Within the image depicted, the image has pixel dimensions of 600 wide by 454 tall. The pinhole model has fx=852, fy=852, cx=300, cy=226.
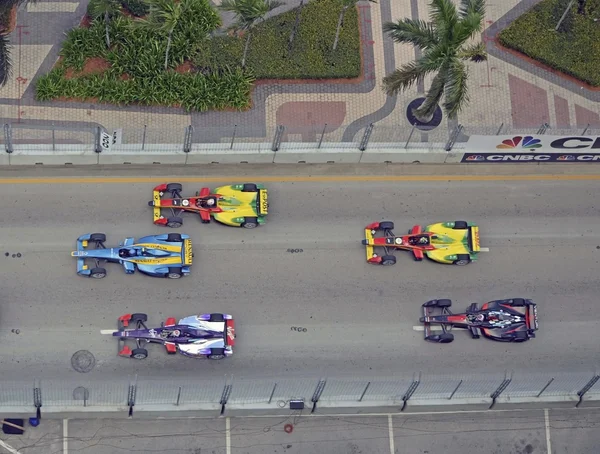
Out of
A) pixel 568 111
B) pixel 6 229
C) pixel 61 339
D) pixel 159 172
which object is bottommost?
pixel 61 339

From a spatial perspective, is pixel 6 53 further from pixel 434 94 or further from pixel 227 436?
pixel 227 436

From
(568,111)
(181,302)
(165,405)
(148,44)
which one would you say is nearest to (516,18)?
(568,111)

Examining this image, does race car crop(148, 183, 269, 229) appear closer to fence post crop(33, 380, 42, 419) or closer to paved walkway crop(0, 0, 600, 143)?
paved walkway crop(0, 0, 600, 143)

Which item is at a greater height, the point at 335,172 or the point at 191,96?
the point at 191,96

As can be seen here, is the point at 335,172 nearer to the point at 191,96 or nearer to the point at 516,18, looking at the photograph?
the point at 191,96

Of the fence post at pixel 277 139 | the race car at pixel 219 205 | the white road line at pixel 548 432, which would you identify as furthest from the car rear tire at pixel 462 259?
the fence post at pixel 277 139

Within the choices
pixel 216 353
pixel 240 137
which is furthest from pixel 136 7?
pixel 216 353

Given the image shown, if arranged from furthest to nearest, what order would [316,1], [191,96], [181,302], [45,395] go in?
[316,1] < [191,96] < [181,302] < [45,395]
